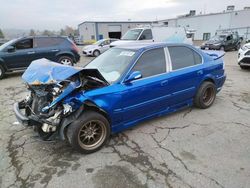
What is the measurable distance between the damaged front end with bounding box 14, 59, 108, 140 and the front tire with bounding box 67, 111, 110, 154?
12 cm

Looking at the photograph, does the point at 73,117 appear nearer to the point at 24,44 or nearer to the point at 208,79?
the point at 208,79

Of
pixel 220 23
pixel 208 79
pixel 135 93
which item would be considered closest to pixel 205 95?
pixel 208 79

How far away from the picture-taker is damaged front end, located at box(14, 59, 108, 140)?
2.99 m

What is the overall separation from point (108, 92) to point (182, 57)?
1.97 m

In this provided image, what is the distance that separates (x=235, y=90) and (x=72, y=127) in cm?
543

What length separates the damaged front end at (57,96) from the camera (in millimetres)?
2988

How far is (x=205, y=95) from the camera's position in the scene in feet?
16.2

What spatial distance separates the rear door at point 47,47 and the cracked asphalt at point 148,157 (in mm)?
5443

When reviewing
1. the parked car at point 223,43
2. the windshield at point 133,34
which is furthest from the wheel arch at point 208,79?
the parked car at point 223,43

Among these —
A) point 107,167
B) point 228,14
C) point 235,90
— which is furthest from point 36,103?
point 228,14

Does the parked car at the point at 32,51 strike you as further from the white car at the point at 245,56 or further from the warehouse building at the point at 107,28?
the warehouse building at the point at 107,28

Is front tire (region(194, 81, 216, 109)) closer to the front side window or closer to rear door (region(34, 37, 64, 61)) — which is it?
rear door (region(34, 37, 64, 61))

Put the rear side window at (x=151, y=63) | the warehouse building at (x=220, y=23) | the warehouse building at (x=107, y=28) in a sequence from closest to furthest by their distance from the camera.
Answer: the rear side window at (x=151, y=63), the warehouse building at (x=220, y=23), the warehouse building at (x=107, y=28)

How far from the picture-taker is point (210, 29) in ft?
120
